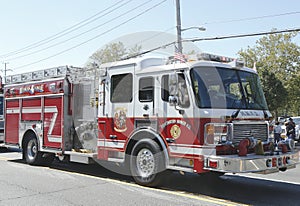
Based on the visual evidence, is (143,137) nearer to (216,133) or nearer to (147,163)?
(147,163)

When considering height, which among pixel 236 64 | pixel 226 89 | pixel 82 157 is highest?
pixel 236 64

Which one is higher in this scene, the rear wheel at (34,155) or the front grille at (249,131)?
the front grille at (249,131)

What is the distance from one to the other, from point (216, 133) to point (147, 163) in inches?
68.5

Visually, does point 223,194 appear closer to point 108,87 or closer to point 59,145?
point 108,87

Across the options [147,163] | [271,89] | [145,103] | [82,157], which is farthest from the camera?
[271,89]

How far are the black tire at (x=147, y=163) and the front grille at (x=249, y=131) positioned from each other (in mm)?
1556

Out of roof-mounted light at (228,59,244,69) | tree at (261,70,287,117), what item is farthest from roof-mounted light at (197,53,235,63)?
tree at (261,70,287,117)

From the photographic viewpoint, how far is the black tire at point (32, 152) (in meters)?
11.2

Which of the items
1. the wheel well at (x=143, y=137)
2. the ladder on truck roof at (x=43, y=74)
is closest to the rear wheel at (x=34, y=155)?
the ladder on truck roof at (x=43, y=74)

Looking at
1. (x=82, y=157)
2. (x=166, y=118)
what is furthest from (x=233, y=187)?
(x=82, y=157)

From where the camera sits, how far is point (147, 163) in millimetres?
7832

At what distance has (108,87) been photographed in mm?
8906

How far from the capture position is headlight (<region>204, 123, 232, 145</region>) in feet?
22.5

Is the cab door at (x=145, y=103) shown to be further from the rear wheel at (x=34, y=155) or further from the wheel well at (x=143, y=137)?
the rear wheel at (x=34, y=155)
